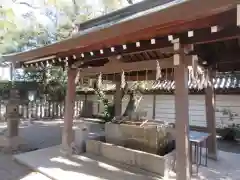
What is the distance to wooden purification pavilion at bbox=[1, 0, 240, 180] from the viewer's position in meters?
2.32

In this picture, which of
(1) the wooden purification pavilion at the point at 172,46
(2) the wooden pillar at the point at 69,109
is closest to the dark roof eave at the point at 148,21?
(1) the wooden purification pavilion at the point at 172,46

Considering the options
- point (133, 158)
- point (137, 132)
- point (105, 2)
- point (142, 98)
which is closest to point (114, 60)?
point (137, 132)

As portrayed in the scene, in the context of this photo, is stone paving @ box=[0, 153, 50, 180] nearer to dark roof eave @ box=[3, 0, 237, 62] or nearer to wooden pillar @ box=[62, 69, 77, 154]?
wooden pillar @ box=[62, 69, 77, 154]

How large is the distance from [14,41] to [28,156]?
866 cm

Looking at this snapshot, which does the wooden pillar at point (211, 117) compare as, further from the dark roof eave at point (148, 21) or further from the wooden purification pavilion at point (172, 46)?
the dark roof eave at point (148, 21)

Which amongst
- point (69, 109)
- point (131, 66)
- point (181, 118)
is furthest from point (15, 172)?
point (181, 118)

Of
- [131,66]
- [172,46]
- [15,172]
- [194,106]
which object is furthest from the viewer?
[194,106]

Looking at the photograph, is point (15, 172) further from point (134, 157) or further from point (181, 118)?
point (181, 118)

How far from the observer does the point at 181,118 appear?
3.06 metres

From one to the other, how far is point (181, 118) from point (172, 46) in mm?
1051

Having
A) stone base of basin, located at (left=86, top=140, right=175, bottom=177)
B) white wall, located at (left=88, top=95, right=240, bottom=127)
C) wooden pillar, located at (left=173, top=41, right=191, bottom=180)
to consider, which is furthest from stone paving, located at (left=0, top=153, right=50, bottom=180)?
white wall, located at (left=88, top=95, right=240, bottom=127)

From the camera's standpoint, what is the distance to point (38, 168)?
4.09 m

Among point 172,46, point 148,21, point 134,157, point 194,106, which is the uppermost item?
point 148,21

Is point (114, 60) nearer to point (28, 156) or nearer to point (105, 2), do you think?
point (28, 156)
